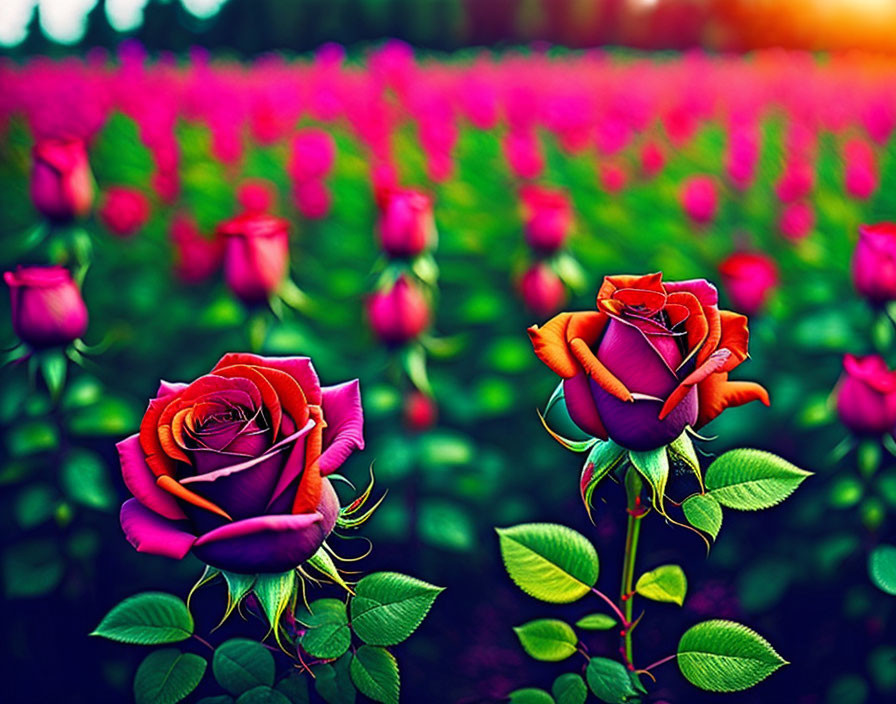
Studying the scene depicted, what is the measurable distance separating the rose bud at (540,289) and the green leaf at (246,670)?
3.74ft

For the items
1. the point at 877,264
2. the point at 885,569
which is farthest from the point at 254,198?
the point at 885,569

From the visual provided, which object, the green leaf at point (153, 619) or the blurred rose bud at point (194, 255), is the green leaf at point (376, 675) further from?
the blurred rose bud at point (194, 255)

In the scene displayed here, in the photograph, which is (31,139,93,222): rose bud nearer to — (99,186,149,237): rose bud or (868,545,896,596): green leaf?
(99,186,149,237): rose bud

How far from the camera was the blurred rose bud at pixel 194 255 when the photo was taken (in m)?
1.74

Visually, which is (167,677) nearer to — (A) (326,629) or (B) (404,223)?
(A) (326,629)

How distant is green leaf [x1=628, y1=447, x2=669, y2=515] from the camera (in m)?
0.59

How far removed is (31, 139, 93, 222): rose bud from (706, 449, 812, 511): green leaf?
4.19ft

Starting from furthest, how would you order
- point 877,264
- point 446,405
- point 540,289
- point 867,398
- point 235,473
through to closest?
1. point 446,405
2. point 540,289
3. point 877,264
4. point 867,398
5. point 235,473

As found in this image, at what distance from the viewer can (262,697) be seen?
634 mm

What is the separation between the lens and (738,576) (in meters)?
1.86

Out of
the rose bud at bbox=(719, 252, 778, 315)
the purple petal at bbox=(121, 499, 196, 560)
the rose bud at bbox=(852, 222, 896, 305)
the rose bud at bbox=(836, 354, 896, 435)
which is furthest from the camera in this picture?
the rose bud at bbox=(719, 252, 778, 315)

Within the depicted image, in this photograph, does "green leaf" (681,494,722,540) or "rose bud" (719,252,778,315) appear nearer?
"green leaf" (681,494,722,540)

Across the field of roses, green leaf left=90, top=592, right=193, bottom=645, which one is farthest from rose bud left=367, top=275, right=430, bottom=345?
green leaf left=90, top=592, right=193, bottom=645

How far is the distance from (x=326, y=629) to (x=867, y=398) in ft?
2.89
